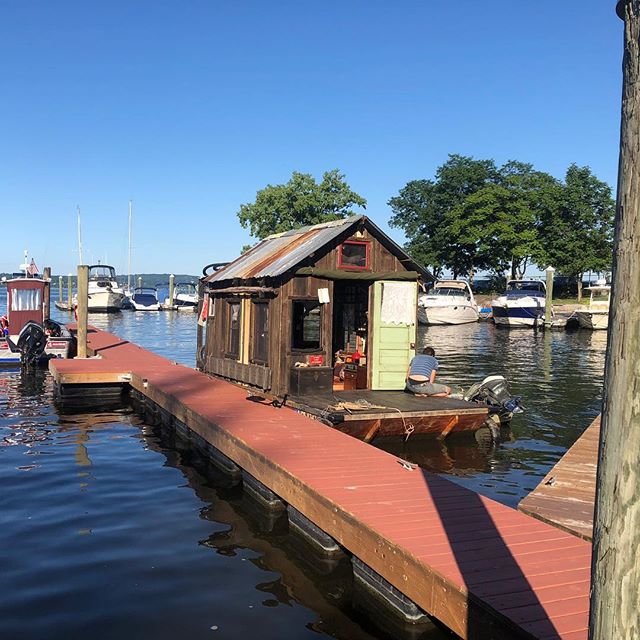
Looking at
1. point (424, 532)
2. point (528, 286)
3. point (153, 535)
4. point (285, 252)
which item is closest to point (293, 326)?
point (285, 252)

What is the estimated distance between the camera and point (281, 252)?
15312 millimetres

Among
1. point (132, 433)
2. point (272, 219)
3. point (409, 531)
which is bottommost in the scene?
point (132, 433)

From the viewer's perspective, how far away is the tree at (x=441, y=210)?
72.0 m

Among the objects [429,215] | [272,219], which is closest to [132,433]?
[272,219]

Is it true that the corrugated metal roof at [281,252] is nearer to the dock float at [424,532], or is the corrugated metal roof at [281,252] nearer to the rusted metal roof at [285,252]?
the rusted metal roof at [285,252]

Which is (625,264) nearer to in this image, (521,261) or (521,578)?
(521,578)

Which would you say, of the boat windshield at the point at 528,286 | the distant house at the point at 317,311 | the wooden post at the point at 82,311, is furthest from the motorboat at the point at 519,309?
the distant house at the point at 317,311

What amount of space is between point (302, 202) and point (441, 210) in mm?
23189

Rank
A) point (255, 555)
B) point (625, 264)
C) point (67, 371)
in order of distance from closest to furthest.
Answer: point (625, 264) → point (255, 555) → point (67, 371)

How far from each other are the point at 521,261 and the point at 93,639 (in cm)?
7299

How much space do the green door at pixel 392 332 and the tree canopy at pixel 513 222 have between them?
181 feet

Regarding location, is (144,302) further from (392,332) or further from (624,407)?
(624,407)

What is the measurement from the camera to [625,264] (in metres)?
2.55

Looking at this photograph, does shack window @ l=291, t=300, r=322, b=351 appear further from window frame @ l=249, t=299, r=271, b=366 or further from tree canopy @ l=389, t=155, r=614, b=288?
tree canopy @ l=389, t=155, r=614, b=288
